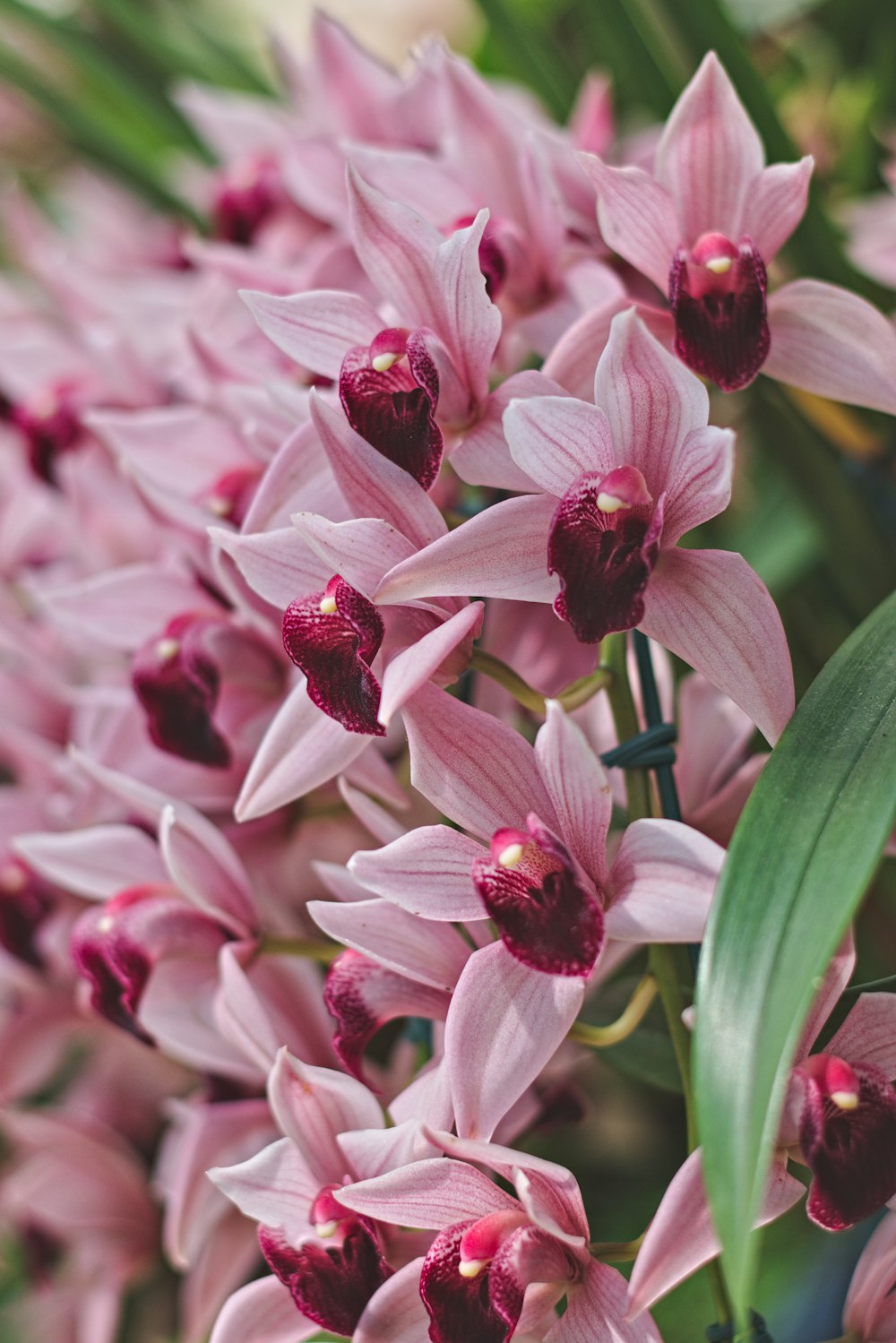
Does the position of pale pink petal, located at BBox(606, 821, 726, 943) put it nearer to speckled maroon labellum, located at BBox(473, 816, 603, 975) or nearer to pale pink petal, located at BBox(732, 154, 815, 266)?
speckled maroon labellum, located at BBox(473, 816, 603, 975)

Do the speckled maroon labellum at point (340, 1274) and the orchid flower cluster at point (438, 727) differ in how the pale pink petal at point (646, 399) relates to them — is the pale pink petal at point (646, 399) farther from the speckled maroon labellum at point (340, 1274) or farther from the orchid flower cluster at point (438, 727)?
the speckled maroon labellum at point (340, 1274)

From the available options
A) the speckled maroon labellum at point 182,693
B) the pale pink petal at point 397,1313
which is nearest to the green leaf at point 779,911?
the pale pink petal at point 397,1313

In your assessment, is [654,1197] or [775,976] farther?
[654,1197]

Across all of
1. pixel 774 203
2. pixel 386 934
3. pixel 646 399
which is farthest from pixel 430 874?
pixel 774 203

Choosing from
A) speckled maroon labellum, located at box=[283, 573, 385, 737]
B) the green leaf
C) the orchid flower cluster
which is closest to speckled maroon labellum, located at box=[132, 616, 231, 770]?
the orchid flower cluster

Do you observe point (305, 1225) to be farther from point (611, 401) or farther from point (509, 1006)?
point (611, 401)

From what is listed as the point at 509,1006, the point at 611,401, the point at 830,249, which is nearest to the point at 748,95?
the point at 830,249

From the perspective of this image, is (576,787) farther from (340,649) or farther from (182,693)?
(182,693)
